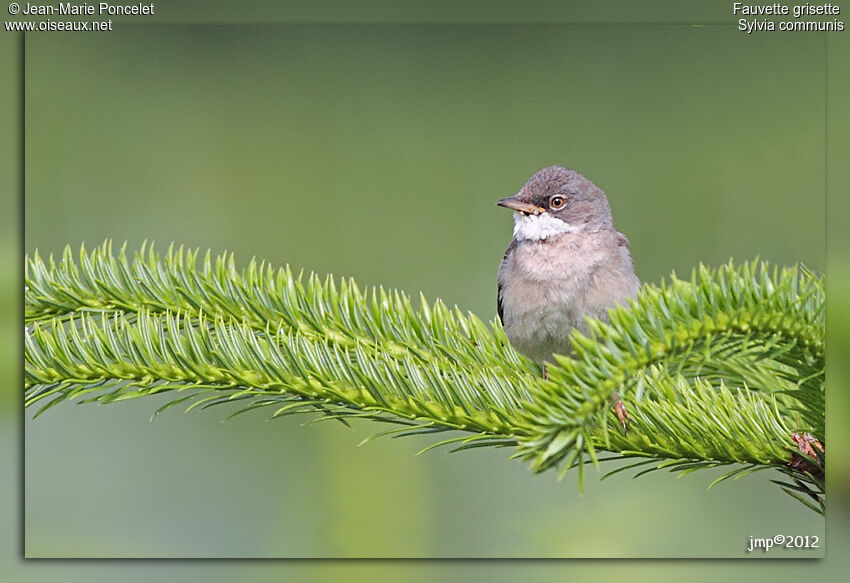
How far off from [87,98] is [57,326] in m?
1.04

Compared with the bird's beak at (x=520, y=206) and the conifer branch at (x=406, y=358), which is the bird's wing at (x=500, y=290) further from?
the conifer branch at (x=406, y=358)

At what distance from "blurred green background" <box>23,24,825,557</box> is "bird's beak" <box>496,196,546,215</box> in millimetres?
305

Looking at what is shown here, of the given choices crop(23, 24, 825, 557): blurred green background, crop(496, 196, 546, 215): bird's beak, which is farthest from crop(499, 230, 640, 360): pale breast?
crop(23, 24, 825, 557): blurred green background

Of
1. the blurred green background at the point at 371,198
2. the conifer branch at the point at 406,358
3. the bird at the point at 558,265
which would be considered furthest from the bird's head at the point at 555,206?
the conifer branch at the point at 406,358

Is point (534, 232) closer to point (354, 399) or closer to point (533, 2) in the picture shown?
point (533, 2)

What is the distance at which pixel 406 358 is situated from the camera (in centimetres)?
260

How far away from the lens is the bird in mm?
3105

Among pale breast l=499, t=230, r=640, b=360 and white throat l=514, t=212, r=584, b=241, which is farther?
white throat l=514, t=212, r=584, b=241

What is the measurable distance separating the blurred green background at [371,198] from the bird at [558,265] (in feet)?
0.70

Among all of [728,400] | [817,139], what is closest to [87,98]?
[728,400]

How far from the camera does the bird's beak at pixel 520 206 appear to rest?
336 cm

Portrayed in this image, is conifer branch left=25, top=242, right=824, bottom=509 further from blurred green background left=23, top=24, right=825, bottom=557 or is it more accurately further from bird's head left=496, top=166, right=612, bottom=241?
bird's head left=496, top=166, right=612, bottom=241

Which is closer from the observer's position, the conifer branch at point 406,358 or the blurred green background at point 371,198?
the conifer branch at point 406,358

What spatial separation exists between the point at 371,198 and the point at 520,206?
67 centimetres
